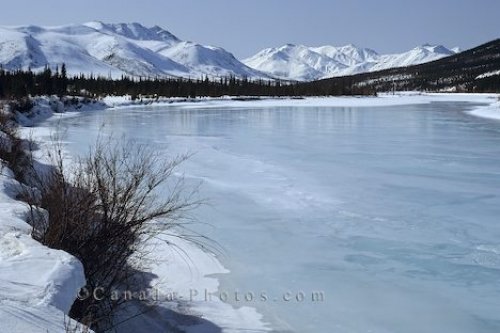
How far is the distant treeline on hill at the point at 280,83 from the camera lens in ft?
204

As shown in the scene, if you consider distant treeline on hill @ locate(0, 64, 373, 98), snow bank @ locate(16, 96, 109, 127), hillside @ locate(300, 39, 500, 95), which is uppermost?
hillside @ locate(300, 39, 500, 95)

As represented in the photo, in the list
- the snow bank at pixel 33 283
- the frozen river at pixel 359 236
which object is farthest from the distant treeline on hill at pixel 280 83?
the snow bank at pixel 33 283

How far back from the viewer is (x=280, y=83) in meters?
154

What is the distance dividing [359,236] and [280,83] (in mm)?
148274

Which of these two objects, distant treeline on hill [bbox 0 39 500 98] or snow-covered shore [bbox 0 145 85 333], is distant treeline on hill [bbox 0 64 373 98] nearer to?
distant treeline on hill [bbox 0 39 500 98]

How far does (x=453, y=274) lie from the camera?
20.4ft

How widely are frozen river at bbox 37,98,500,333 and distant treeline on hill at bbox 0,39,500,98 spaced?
28.3m

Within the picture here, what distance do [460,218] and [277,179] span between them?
447cm

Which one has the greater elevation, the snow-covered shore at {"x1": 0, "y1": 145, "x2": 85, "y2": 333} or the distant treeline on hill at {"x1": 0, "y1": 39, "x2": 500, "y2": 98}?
the distant treeline on hill at {"x1": 0, "y1": 39, "x2": 500, "y2": 98}

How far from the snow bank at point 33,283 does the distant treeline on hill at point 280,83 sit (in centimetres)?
3361

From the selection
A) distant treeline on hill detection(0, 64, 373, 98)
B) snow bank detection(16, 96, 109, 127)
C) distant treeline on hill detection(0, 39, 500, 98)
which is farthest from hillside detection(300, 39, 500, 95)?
snow bank detection(16, 96, 109, 127)

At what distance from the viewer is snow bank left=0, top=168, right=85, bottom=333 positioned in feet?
10.3

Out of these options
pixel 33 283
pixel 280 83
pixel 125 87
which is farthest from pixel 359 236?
pixel 280 83

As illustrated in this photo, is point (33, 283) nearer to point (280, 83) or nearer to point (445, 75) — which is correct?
point (280, 83)
